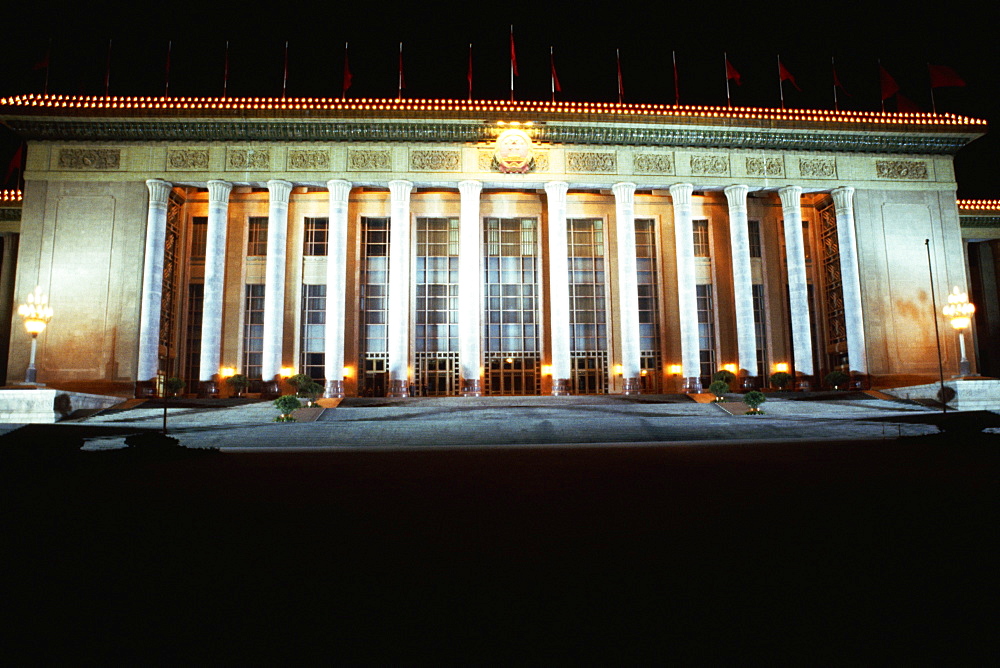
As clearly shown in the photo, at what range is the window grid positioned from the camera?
2966cm

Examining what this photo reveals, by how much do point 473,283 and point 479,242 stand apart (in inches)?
89.6

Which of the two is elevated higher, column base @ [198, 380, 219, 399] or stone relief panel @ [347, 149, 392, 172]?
stone relief panel @ [347, 149, 392, 172]

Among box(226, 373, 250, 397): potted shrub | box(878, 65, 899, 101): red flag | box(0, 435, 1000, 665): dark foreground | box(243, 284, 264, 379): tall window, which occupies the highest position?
box(878, 65, 899, 101): red flag

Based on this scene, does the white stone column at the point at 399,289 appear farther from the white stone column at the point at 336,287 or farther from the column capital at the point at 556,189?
the column capital at the point at 556,189

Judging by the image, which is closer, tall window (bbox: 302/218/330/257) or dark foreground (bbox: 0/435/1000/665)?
dark foreground (bbox: 0/435/1000/665)

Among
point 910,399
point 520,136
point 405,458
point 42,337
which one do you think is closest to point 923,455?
point 405,458

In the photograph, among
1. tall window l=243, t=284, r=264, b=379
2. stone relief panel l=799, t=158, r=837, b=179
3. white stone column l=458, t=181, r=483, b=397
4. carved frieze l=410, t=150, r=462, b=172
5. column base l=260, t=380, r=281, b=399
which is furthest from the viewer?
tall window l=243, t=284, r=264, b=379

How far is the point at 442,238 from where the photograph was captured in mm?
31328

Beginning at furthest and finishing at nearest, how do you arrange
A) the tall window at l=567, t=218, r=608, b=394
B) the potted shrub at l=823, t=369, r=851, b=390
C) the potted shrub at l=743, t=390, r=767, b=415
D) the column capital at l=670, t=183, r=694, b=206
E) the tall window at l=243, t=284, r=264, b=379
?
the tall window at l=567, t=218, r=608, b=394 < the tall window at l=243, t=284, r=264, b=379 < the column capital at l=670, t=183, r=694, b=206 < the potted shrub at l=823, t=369, r=851, b=390 < the potted shrub at l=743, t=390, r=767, b=415

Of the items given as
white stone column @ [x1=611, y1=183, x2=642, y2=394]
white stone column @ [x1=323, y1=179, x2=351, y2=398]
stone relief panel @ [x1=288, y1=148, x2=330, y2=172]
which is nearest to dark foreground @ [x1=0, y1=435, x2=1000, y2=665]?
white stone column @ [x1=323, y1=179, x2=351, y2=398]

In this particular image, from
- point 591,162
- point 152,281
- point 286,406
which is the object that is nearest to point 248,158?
point 152,281

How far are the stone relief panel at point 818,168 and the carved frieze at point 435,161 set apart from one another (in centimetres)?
1624

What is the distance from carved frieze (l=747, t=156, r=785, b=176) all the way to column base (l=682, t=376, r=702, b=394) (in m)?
10.1

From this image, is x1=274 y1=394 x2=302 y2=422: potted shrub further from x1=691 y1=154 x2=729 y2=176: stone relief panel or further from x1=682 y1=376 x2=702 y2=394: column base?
x1=691 y1=154 x2=729 y2=176: stone relief panel
